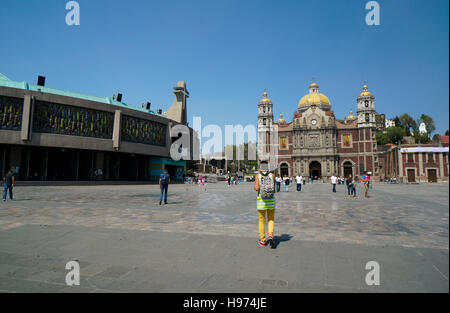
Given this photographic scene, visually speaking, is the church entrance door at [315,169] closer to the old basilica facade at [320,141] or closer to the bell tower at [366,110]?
the old basilica facade at [320,141]

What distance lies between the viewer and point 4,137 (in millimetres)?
25875

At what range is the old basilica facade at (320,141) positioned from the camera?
5950cm

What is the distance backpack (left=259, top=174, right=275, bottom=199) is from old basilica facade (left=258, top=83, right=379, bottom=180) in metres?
58.6

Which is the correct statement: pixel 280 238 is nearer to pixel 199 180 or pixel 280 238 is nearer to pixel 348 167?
pixel 199 180

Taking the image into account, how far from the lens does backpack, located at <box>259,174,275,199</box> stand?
16.6 ft

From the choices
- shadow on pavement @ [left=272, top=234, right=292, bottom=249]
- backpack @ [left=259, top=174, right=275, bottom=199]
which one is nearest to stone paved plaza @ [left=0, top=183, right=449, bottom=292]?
shadow on pavement @ [left=272, top=234, right=292, bottom=249]

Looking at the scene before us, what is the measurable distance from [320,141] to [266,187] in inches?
2417

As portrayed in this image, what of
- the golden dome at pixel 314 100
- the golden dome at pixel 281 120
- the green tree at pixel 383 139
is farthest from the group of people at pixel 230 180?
the green tree at pixel 383 139

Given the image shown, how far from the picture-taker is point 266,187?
16.7ft

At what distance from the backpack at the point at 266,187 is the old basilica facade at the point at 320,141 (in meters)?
58.6

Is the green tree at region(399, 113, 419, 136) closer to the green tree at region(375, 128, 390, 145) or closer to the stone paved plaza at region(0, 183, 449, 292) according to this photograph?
the green tree at region(375, 128, 390, 145)

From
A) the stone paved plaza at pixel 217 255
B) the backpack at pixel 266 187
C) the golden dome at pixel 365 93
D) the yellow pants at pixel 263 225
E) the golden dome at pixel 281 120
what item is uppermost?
the golden dome at pixel 365 93

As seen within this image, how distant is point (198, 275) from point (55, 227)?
4.72 metres

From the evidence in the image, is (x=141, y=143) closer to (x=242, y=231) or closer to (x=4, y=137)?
(x=4, y=137)
